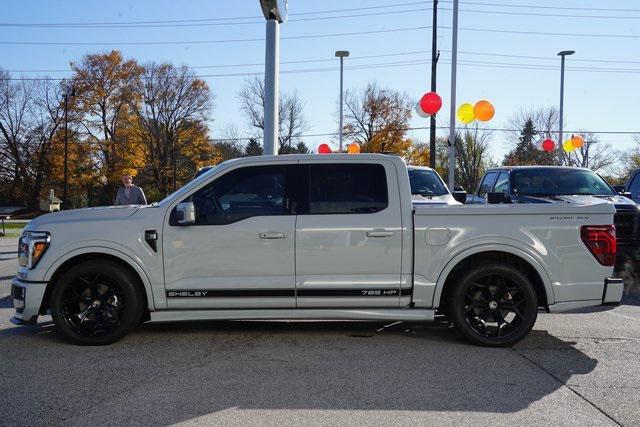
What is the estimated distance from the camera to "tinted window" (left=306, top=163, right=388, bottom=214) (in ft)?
18.5

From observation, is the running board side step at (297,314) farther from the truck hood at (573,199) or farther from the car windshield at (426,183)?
the car windshield at (426,183)

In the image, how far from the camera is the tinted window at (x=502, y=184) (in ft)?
34.3

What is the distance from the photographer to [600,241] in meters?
5.59

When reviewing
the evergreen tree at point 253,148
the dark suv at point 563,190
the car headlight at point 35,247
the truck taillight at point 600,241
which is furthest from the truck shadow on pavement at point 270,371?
the evergreen tree at point 253,148

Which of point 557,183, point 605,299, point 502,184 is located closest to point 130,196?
point 502,184

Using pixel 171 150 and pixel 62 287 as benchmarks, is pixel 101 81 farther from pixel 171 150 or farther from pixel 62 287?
pixel 62 287

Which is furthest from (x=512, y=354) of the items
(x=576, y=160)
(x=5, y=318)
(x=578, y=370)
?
(x=576, y=160)

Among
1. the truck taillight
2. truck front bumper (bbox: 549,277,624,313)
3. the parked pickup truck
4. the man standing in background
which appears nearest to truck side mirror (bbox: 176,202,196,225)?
the parked pickup truck

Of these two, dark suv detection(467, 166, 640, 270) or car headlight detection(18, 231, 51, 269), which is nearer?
car headlight detection(18, 231, 51, 269)

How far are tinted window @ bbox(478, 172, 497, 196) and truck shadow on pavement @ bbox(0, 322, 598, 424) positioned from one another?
18.5ft

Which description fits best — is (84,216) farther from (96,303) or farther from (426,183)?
(426,183)

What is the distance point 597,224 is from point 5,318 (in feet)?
22.6

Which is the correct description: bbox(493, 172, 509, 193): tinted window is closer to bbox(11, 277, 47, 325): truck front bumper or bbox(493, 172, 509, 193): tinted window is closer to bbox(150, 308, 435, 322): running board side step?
bbox(150, 308, 435, 322): running board side step

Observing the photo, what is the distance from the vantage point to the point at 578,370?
5.04m
